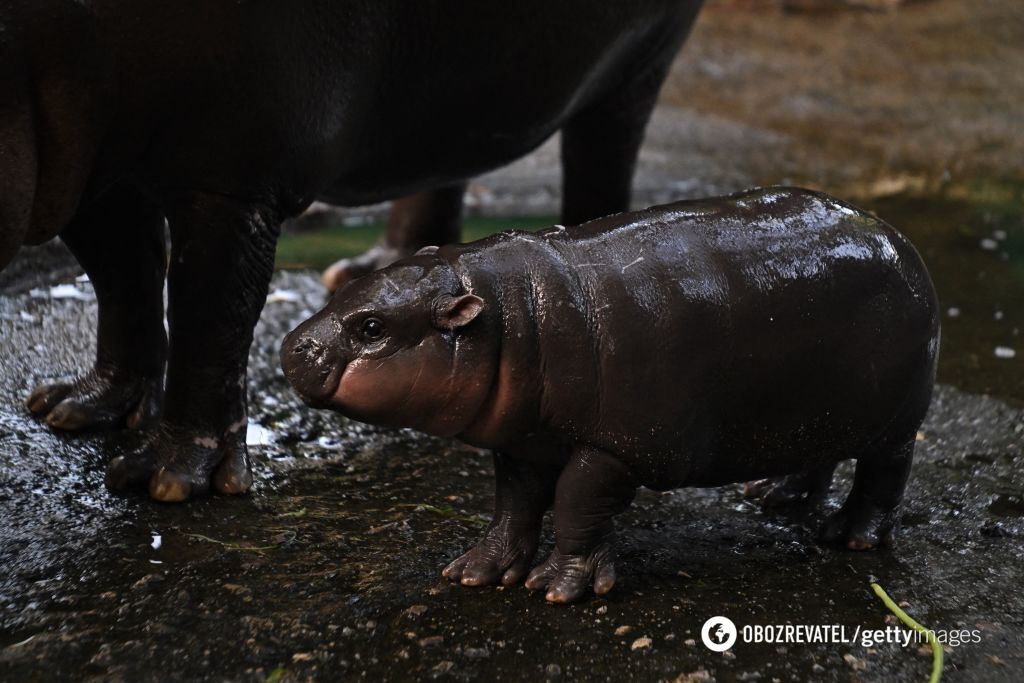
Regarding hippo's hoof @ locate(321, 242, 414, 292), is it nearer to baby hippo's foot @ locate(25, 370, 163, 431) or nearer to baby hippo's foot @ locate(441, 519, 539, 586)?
baby hippo's foot @ locate(25, 370, 163, 431)

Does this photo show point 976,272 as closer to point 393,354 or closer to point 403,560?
point 403,560

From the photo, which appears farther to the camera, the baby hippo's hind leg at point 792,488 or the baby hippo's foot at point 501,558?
the baby hippo's hind leg at point 792,488

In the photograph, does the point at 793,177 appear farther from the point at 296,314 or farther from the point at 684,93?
the point at 296,314

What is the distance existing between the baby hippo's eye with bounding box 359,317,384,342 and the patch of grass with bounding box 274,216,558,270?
300cm

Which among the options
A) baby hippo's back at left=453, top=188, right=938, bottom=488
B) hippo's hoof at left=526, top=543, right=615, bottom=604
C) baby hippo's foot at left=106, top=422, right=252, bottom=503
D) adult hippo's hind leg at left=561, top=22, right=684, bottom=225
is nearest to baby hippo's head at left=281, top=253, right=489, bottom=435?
baby hippo's back at left=453, top=188, right=938, bottom=488

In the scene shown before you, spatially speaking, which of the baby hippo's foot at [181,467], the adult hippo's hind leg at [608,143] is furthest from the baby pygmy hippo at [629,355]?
the adult hippo's hind leg at [608,143]

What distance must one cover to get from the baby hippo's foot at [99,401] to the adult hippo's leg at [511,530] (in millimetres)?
1380

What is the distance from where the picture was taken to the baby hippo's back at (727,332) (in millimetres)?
2758

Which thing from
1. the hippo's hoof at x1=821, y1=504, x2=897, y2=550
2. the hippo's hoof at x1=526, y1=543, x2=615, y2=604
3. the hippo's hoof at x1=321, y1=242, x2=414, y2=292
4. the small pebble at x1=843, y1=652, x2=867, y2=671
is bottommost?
the hippo's hoof at x1=321, y1=242, x2=414, y2=292

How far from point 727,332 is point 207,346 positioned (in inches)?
52.3

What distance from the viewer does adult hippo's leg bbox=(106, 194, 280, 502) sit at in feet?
10.5

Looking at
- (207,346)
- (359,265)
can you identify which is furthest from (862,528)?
(359,265)

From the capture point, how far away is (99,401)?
12.6 ft

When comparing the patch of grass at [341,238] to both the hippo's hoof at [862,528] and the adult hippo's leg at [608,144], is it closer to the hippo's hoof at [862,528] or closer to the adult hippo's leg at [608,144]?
the adult hippo's leg at [608,144]
